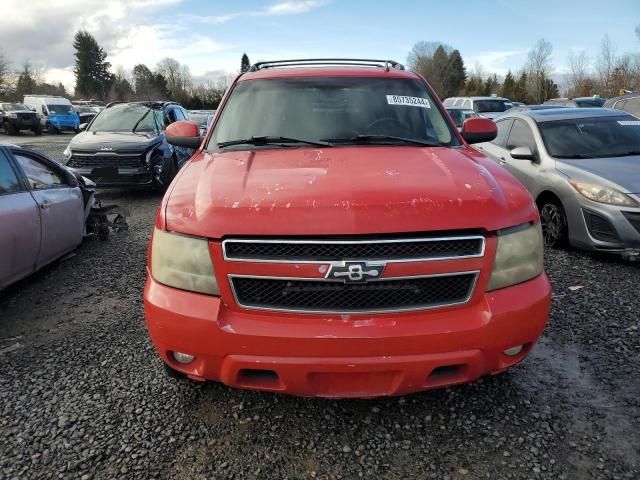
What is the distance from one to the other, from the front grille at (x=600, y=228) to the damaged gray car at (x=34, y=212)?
527 cm

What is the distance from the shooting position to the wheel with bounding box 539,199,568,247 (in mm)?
5223

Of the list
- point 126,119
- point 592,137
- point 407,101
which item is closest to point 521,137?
point 592,137

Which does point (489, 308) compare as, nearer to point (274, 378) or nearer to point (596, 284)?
point (274, 378)

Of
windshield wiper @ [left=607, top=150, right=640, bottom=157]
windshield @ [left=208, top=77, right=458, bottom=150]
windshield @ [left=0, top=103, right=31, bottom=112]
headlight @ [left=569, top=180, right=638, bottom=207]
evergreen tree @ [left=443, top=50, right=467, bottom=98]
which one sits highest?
evergreen tree @ [left=443, top=50, right=467, bottom=98]

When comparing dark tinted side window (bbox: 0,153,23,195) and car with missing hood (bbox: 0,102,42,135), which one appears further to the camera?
car with missing hood (bbox: 0,102,42,135)

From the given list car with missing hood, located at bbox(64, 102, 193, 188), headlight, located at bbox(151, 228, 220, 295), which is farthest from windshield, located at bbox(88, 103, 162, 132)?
headlight, located at bbox(151, 228, 220, 295)

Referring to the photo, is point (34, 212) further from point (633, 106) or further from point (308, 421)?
point (633, 106)

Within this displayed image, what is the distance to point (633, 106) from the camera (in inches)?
389

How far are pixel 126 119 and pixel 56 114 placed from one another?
26.0 m

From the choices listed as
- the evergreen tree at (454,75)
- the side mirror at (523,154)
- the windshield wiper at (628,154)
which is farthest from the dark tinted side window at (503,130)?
the evergreen tree at (454,75)

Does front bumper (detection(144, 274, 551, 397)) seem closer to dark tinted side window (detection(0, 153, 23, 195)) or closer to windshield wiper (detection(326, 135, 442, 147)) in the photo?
windshield wiper (detection(326, 135, 442, 147))

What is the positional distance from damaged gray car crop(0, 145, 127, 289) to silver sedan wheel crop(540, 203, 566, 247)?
203 inches

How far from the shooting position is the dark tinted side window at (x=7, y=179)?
13.7 ft

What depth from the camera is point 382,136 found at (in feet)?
10.3
